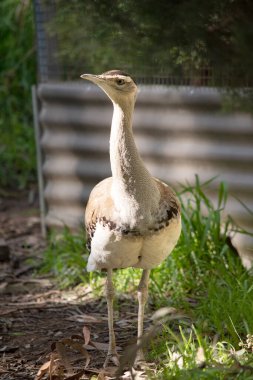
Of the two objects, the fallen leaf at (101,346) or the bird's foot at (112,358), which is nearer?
the bird's foot at (112,358)

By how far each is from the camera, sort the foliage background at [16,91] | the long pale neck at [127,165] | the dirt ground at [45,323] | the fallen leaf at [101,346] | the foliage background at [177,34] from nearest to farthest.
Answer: the foliage background at [177,34] → the long pale neck at [127,165] → the dirt ground at [45,323] → the fallen leaf at [101,346] → the foliage background at [16,91]

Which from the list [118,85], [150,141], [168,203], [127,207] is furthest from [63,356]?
[150,141]

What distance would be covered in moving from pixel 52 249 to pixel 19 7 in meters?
3.12

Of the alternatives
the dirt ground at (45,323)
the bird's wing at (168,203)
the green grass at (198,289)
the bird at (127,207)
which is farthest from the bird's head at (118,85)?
the dirt ground at (45,323)

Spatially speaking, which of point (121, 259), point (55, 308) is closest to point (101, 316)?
point (55, 308)

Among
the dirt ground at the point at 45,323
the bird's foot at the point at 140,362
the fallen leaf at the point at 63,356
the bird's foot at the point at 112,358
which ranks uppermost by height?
the fallen leaf at the point at 63,356

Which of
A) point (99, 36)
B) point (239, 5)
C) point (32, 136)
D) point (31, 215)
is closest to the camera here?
point (239, 5)

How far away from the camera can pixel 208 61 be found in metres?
3.18

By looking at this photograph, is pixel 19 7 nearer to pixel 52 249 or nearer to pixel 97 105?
pixel 97 105

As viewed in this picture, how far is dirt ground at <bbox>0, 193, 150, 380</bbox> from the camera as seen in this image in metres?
3.66

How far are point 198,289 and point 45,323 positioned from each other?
36.9 inches

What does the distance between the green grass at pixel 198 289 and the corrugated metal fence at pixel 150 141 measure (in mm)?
169

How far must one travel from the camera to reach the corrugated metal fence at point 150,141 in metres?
4.81

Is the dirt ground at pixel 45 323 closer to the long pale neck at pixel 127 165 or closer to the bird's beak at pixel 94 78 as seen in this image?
the long pale neck at pixel 127 165
